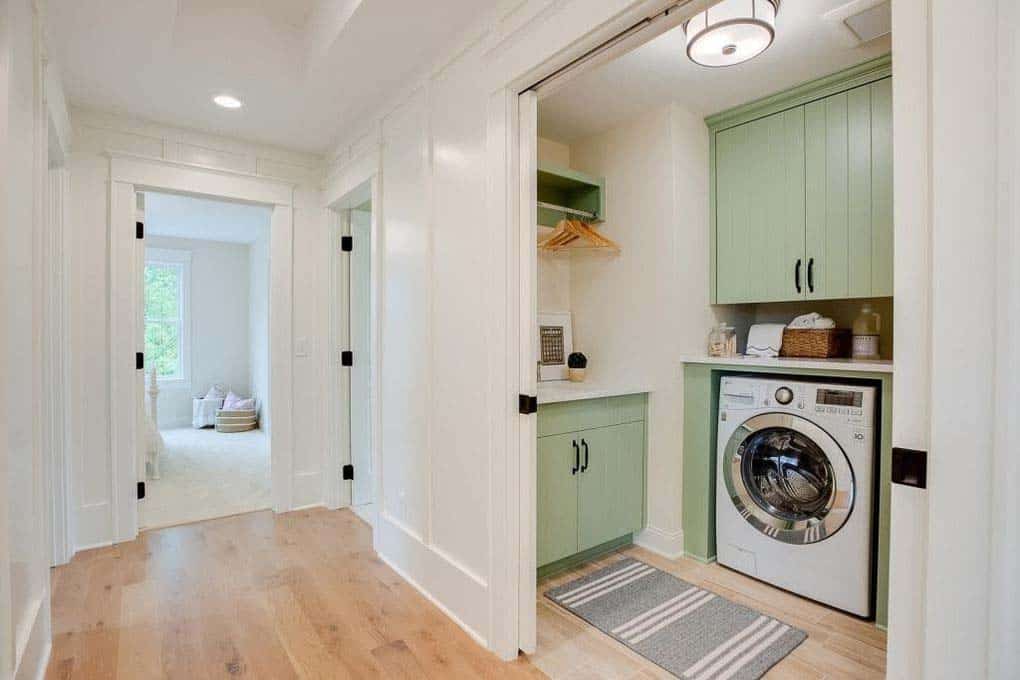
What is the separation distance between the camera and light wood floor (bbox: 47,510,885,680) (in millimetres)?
1857

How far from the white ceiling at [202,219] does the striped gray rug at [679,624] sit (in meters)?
4.24

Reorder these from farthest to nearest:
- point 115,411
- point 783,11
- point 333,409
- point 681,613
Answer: point 333,409 < point 115,411 < point 681,613 < point 783,11

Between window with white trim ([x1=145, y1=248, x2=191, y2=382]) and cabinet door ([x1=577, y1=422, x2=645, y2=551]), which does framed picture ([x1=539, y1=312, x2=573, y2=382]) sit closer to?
cabinet door ([x1=577, y1=422, x2=645, y2=551])

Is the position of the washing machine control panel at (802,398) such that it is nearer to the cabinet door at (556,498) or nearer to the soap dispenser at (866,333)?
the soap dispenser at (866,333)

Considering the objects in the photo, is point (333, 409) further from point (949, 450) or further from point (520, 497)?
point (949, 450)

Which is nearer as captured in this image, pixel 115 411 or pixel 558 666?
pixel 558 666

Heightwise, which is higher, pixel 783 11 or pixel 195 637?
pixel 783 11

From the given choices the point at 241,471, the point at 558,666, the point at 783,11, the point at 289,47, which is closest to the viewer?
the point at 558,666

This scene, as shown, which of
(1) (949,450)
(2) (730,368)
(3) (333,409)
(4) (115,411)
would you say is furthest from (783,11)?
(4) (115,411)

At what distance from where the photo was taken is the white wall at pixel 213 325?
21.9 ft

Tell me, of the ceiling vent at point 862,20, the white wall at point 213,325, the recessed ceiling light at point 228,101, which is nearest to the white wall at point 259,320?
the white wall at point 213,325

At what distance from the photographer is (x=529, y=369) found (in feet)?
6.34

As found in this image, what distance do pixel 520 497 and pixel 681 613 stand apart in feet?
3.15

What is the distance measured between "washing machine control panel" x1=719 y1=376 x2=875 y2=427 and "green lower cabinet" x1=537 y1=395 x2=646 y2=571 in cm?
49
